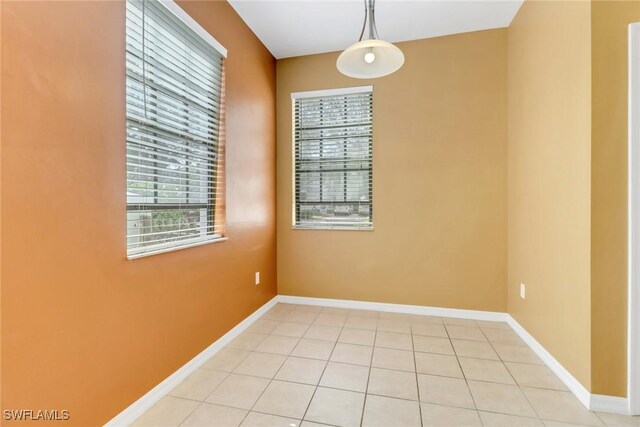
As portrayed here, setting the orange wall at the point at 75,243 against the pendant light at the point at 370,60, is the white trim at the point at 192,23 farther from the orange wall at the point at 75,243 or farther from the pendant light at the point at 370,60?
the pendant light at the point at 370,60

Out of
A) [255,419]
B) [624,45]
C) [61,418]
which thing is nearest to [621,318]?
[624,45]

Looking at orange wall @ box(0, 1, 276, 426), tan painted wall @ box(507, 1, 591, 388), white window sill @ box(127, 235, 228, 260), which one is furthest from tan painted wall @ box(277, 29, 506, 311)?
orange wall @ box(0, 1, 276, 426)

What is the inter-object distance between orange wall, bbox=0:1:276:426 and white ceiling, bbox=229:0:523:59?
91 centimetres

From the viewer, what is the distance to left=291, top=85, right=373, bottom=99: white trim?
325 centimetres

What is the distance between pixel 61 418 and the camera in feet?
4.19

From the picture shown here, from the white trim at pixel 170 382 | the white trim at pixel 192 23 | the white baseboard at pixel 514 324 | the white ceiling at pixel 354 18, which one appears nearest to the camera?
the white trim at pixel 170 382

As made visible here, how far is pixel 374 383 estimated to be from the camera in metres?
1.95

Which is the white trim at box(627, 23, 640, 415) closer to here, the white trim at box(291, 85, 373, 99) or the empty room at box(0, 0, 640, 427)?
the empty room at box(0, 0, 640, 427)

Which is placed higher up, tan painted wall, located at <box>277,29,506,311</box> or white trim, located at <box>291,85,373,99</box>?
white trim, located at <box>291,85,373,99</box>

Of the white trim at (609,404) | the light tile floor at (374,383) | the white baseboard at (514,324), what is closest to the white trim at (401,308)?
the white baseboard at (514,324)

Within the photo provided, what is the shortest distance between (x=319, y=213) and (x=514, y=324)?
2.25m

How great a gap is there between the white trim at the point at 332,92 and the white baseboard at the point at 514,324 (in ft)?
7.84

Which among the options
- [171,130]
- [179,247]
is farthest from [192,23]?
[179,247]

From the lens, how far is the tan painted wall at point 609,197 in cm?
165
